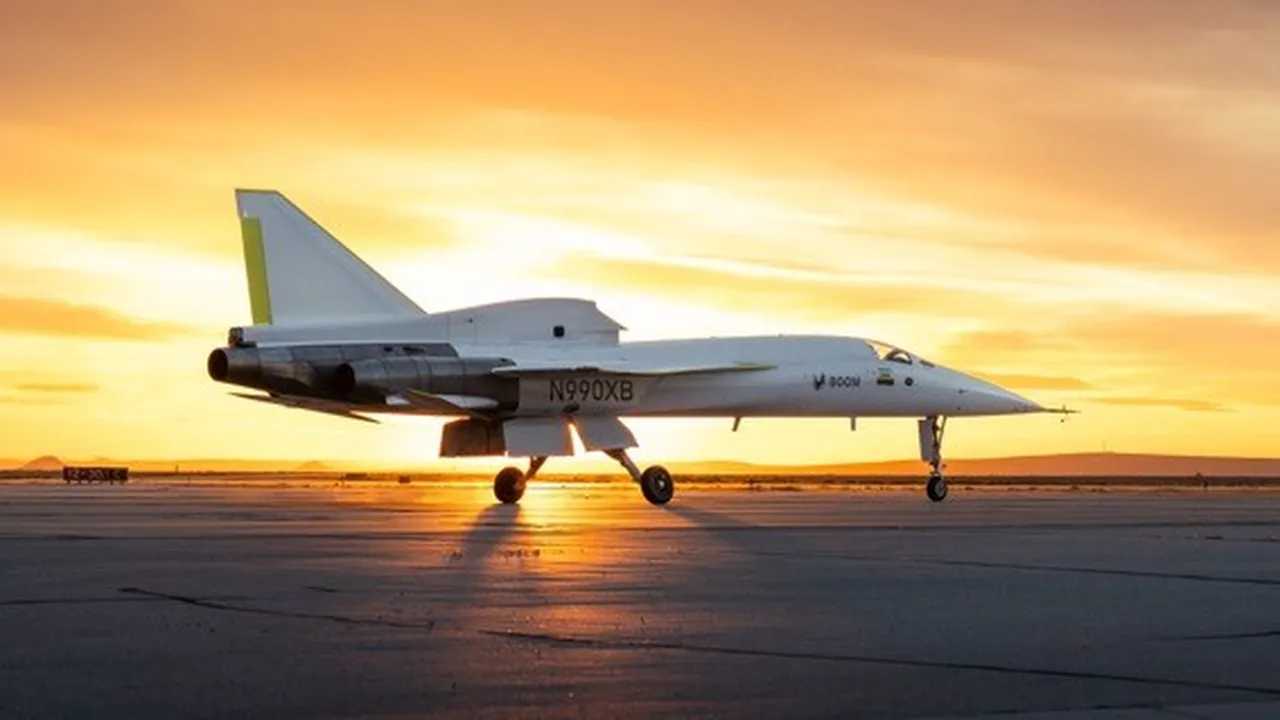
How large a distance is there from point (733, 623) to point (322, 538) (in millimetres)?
12124

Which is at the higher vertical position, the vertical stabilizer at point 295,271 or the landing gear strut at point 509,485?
the vertical stabilizer at point 295,271

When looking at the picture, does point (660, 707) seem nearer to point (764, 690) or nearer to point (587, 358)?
point (764, 690)

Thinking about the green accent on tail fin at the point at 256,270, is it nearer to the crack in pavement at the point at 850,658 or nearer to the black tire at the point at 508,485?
the black tire at the point at 508,485

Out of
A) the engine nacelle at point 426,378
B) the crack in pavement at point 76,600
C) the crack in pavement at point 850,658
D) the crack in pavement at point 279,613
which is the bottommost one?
the crack in pavement at point 850,658

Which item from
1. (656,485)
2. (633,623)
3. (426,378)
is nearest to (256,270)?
(426,378)

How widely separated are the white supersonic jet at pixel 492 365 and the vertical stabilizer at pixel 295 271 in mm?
29

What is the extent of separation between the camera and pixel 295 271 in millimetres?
40781

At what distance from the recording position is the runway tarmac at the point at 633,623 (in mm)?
9914

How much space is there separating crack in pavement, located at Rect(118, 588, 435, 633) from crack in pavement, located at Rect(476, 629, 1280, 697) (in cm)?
65

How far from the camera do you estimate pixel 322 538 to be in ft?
81.2

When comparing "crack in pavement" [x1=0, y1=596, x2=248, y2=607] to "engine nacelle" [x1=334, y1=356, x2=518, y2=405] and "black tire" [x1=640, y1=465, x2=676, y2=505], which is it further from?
"black tire" [x1=640, y1=465, x2=676, y2=505]

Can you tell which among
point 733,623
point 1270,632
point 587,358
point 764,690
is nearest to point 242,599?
point 733,623

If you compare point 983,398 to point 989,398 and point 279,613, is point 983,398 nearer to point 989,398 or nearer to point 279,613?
point 989,398

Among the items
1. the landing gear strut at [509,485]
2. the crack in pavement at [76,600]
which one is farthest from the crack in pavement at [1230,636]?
the landing gear strut at [509,485]
